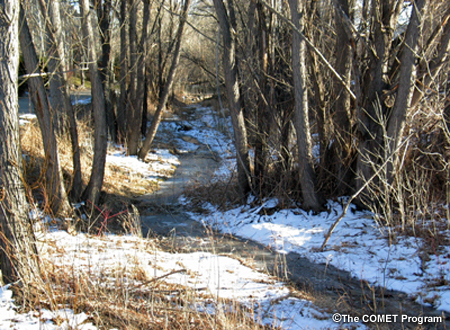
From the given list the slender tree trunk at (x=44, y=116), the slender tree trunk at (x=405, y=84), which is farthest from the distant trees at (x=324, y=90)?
the slender tree trunk at (x=44, y=116)

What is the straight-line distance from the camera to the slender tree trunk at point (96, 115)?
24.1 feet

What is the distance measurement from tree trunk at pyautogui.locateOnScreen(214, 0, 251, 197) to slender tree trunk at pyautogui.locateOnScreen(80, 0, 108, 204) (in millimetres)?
2848

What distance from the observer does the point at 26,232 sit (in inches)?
138

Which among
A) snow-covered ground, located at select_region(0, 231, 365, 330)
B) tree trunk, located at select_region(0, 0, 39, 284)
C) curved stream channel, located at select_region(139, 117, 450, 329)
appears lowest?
curved stream channel, located at select_region(139, 117, 450, 329)

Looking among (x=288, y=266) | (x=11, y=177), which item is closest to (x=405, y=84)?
(x=288, y=266)

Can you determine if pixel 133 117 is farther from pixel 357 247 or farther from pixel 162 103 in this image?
pixel 357 247

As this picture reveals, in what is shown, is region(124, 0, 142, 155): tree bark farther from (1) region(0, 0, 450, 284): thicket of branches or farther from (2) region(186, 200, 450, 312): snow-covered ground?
(2) region(186, 200, 450, 312): snow-covered ground

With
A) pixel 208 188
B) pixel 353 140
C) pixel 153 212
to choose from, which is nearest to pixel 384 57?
pixel 353 140

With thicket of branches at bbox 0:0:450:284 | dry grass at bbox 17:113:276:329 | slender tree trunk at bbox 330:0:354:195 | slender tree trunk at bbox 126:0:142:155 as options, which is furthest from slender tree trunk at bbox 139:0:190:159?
dry grass at bbox 17:113:276:329

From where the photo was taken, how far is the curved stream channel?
Result: 425cm

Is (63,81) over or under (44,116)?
over

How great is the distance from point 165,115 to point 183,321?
21.2m

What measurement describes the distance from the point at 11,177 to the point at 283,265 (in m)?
3.97

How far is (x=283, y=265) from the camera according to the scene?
580cm
